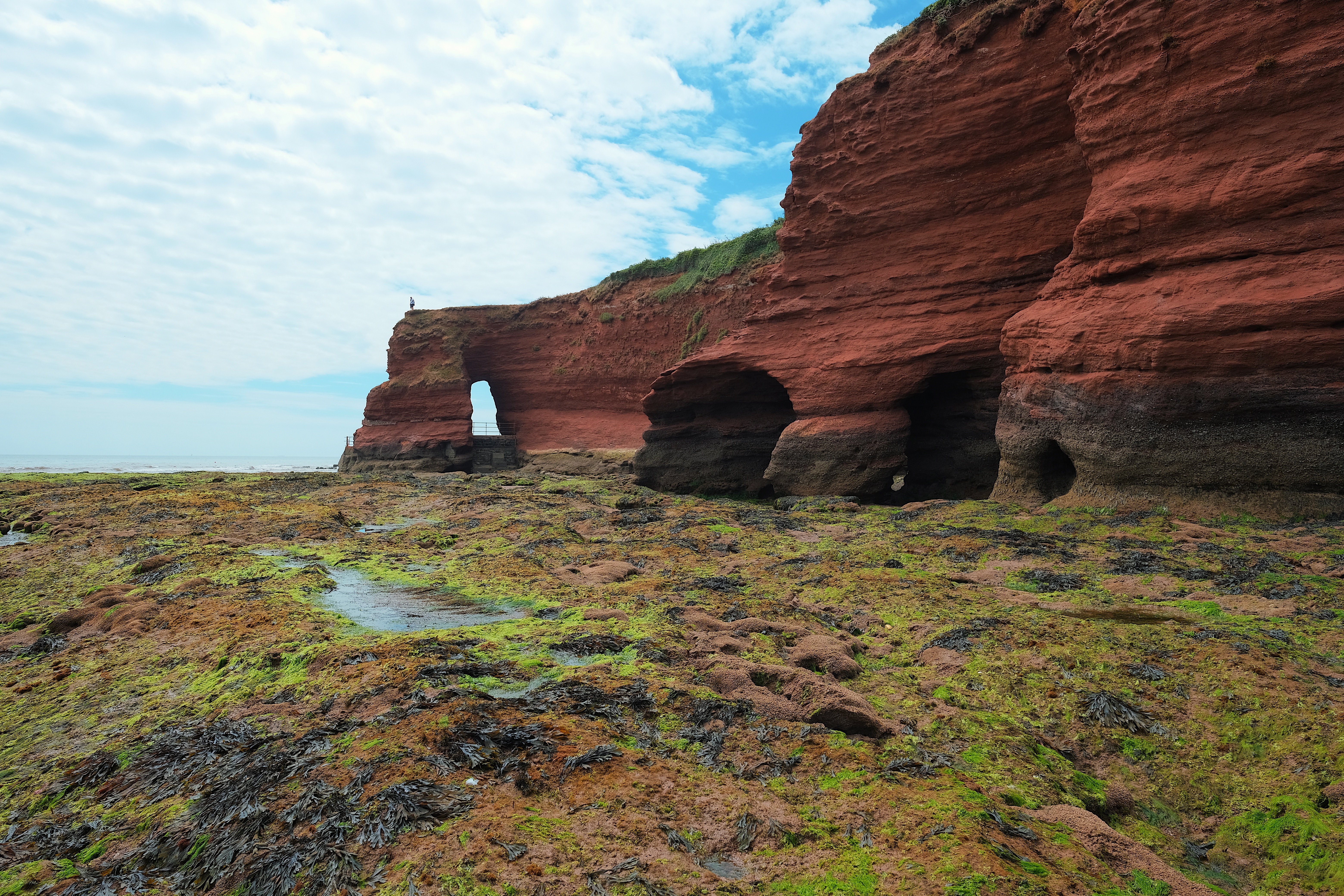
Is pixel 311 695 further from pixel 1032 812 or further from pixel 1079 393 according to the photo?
pixel 1079 393

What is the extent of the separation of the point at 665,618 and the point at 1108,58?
12.3 metres

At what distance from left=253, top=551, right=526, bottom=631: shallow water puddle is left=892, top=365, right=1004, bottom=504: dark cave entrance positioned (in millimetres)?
12329

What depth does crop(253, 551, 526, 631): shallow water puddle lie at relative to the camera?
574 cm

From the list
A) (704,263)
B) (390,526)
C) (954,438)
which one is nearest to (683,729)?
(390,526)

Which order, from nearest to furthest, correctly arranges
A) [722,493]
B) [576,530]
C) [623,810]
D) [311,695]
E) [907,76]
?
[623,810] < [311,695] < [576,530] < [907,76] < [722,493]

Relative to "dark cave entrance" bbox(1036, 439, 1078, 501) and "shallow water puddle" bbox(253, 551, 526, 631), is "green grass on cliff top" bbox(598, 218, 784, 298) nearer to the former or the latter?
"dark cave entrance" bbox(1036, 439, 1078, 501)

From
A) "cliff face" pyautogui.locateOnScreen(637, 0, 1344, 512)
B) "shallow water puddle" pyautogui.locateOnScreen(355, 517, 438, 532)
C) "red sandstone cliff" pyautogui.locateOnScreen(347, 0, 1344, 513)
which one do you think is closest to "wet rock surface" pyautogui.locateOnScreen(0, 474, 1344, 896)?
"cliff face" pyautogui.locateOnScreen(637, 0, 1344, 512)

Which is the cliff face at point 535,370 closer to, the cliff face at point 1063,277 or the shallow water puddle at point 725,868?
the cliff face at point 1063,277

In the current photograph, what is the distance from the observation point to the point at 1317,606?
20.0 feet

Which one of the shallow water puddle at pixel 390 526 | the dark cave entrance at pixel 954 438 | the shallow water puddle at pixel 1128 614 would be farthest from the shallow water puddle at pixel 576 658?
the dark cave entrance at pixel 954 438

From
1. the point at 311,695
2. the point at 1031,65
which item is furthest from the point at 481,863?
the point at 1031,65

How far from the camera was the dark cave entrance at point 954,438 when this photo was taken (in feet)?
51.6

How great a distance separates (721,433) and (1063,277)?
10474 mm

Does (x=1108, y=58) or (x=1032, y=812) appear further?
(x=1108, y=58)
